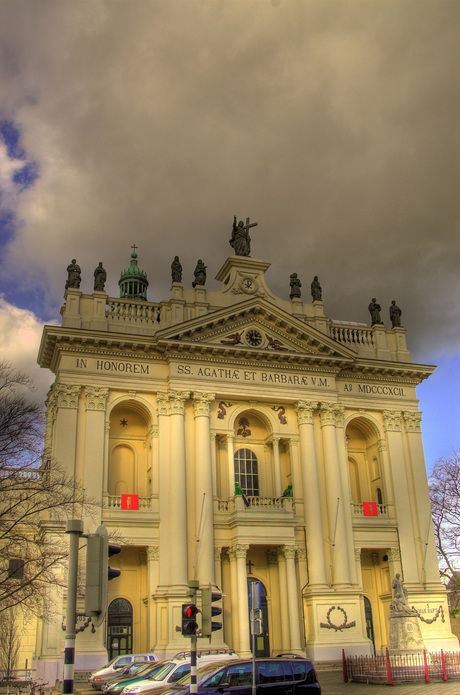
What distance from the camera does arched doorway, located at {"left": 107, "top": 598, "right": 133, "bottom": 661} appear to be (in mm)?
33875

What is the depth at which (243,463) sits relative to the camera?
3950cm

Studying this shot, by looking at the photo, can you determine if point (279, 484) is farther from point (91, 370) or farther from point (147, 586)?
point (91, 370)

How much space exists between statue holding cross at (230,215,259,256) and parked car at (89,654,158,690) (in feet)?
76.1

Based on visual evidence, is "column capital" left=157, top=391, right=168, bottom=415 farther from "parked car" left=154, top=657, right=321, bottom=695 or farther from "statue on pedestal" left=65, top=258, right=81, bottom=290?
"parked car" left=154, top=657, right=321, bottom=695

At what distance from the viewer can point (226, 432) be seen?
38125mm

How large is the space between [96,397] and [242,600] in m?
12.0

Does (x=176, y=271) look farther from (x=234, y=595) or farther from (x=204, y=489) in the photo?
(x=234, y=595)

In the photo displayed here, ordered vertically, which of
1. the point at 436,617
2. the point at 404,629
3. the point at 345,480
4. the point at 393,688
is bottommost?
the point at 393,688

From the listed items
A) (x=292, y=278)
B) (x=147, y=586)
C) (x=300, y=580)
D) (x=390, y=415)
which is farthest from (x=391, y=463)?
(x=147, y=586)

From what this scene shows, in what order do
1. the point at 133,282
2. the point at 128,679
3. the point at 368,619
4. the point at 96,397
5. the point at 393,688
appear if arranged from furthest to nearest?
1. the point at 133,282
2. the point at 368,619
3. the point at 96,397
4. the point at 393,688
5. the point at 128,679

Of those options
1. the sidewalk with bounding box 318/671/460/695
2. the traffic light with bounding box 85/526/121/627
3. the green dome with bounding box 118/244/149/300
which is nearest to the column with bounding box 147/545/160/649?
the sidewalk with bounding box 318/671/460/695

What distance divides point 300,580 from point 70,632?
28319 mm

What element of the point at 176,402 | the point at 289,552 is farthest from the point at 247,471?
the point at 176,402

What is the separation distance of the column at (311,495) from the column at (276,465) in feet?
4.11
